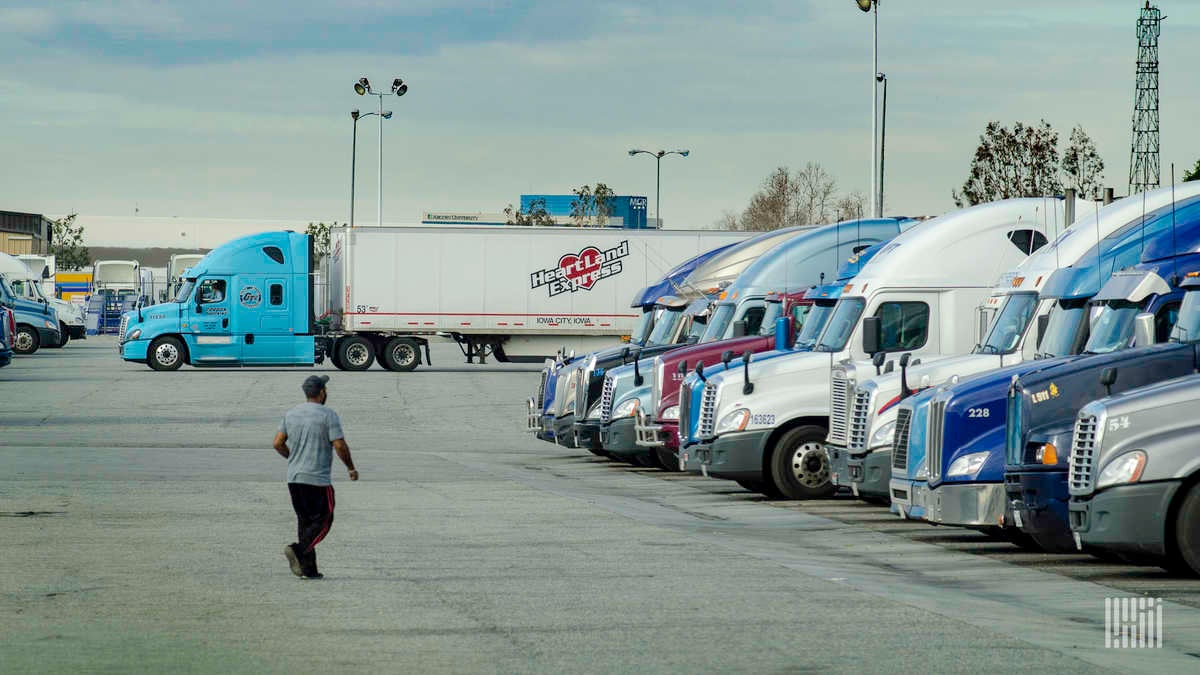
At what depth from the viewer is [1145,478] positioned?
11.6 m

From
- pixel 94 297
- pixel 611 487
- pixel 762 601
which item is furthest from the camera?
pixel 94 297

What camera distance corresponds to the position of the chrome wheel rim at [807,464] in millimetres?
18312

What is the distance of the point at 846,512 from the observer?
17.2 m

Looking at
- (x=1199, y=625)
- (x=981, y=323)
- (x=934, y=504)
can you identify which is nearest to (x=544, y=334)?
(x=981, y=323)

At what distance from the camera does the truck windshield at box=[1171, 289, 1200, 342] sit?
1311 centimetres

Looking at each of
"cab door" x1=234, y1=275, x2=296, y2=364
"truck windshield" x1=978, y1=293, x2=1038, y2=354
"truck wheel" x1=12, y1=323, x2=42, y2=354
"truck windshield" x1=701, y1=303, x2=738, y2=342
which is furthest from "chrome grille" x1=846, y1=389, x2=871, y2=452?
"truck wheel" x1=12, y1=323, x2=42, y2=354

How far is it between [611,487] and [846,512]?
397cm

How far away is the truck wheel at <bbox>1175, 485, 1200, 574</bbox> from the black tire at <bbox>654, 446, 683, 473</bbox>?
10803 mm

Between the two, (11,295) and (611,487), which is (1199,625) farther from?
(11,295)

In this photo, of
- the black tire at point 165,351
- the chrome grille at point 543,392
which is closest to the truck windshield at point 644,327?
the chrome grille at point 543,392

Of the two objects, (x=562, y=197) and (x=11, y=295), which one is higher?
(x=562, y=197)

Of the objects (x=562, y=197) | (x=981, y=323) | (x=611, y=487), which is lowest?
(x=611, y=487)

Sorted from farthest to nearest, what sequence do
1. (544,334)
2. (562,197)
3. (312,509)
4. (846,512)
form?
1. (562,197)
2. (544,334)
3. (846,512)
4. (312,509)

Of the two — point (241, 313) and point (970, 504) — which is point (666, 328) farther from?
point (241, 313)
